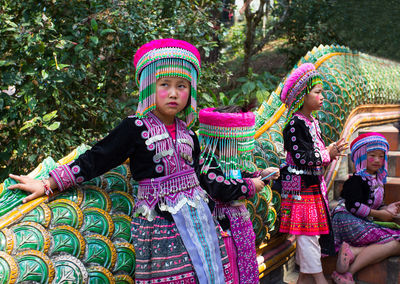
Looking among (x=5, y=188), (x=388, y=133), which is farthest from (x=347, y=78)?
(x=5, y=188)

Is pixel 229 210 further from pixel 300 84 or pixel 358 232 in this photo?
pixel 358 232

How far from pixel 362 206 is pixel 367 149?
54cm

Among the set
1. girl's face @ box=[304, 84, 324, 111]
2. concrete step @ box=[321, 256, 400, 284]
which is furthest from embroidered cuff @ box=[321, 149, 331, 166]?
concrete step @ box=[321, 256, 400, 284]

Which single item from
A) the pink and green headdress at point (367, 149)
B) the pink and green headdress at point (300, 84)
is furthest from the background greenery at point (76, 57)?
the pink and green headdress at point (367, 149)

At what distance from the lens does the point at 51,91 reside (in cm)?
343

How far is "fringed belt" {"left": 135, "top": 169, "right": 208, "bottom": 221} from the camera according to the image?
6.94 ft

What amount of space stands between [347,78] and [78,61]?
10.4 feet

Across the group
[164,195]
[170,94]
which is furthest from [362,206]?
[170,94]

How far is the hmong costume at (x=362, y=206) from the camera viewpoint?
11.3 feet

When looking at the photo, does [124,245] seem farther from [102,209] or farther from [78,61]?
[78,61]

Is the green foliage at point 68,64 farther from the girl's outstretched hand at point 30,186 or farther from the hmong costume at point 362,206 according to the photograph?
the hmong costume at point 362,206

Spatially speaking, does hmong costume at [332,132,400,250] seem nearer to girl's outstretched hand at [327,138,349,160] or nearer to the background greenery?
girl's outstretched hand at [327,138,349,160]

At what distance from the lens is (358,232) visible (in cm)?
346

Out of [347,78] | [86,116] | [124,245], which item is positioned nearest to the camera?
[124,245]
